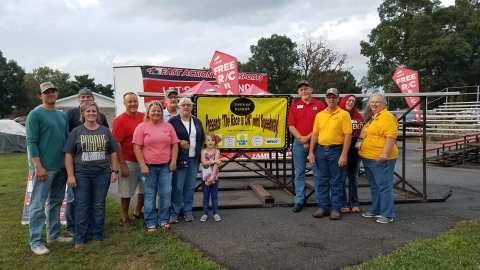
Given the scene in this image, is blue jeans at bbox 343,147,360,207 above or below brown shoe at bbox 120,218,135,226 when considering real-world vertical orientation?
above

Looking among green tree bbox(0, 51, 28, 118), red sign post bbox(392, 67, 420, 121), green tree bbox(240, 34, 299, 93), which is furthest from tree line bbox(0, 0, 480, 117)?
green tree bbox(0, 51, 28, 118)

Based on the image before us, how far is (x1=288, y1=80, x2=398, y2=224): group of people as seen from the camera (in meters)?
5.59

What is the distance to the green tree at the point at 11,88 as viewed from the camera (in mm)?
54031

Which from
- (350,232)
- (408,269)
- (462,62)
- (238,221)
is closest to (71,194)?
(238,221)

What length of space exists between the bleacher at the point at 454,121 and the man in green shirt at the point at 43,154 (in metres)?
22.6

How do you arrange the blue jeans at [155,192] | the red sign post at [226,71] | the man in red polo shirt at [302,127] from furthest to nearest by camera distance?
1. the red sign post at [226,71]
2. the man in red polo shirt at [302,127]
3. the blue jeans at [155,192]

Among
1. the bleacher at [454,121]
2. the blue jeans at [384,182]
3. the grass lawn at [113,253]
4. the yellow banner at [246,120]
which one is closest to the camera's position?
the grass lawn at [113,253]

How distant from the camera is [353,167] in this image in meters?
6.34

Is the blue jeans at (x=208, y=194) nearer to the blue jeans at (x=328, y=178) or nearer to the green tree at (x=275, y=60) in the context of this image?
the blue jeans at (x=328, y=178)

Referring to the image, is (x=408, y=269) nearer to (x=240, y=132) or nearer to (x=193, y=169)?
(x=193, y=169)

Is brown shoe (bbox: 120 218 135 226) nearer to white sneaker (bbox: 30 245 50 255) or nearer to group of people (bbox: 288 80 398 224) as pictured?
white sneaker (bbox: 30 245 50 255)

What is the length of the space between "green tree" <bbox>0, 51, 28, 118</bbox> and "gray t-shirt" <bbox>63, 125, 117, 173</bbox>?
57.4m

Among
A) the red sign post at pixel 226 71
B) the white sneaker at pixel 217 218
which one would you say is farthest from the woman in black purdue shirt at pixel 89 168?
the red sign post at pixel 226 71

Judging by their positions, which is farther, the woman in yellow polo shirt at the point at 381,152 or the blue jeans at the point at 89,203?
the woman in yellow polo shirt at the point at 381,152
